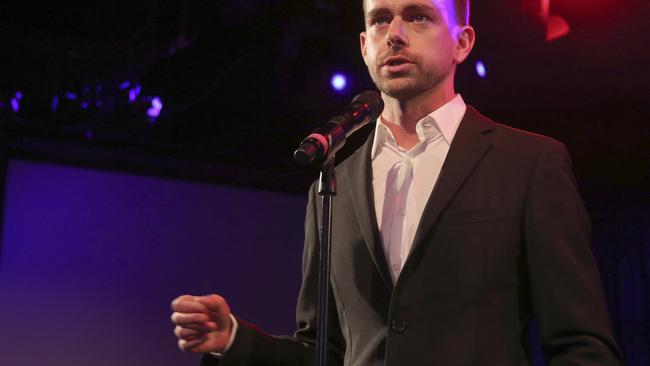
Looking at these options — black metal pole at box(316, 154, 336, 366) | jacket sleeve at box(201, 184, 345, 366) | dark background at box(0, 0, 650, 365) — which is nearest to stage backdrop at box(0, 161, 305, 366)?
dark background at box(0, 0, 650, 365)

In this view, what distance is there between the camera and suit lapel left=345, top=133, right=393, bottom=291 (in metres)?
1.91

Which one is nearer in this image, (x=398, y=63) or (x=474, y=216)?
(x=474, y=216)

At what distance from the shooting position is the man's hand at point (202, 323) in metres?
1.64

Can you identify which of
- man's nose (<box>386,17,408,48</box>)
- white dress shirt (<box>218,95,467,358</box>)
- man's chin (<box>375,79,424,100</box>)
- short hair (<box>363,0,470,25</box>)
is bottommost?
white dress shirt (<box>218,95,467,358</box>)

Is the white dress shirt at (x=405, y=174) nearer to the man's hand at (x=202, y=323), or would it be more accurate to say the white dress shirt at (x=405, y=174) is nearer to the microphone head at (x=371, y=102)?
the microphone head at (x=371, y=102)

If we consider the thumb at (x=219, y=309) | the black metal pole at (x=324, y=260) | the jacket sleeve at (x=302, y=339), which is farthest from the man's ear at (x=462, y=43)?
the thumb at (x=219, y=309)

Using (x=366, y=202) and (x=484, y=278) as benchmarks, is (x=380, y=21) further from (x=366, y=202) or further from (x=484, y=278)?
(x=484, y=278)

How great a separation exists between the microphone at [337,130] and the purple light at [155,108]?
3.77 meters

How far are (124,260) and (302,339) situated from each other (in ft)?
12.4

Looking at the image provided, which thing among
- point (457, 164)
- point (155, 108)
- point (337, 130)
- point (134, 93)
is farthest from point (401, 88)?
point (155, 108)

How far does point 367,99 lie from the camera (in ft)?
6.13

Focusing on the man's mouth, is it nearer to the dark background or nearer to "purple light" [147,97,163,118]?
the dark background

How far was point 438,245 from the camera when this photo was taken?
6.02 feet

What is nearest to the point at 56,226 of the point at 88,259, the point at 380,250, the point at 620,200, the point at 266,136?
the point at 88,259
